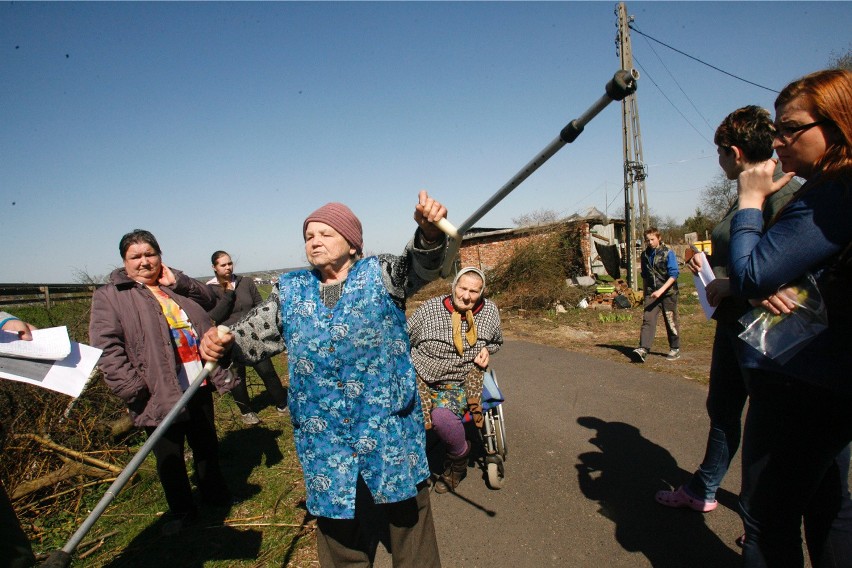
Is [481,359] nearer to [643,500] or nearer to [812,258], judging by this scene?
[643,500]

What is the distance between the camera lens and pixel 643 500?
3.21 meters

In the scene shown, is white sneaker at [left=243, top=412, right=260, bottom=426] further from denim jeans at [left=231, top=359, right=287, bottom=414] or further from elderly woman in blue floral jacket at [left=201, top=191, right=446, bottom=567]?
elderly woman in blue floral jacket at [left=201, top=191, right=446, bottom=567]

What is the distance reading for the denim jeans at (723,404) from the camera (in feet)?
8.33

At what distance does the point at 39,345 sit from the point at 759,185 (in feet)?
10.0

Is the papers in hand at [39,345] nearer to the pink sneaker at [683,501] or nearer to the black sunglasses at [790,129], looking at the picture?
the black sunglasses at [790,129]

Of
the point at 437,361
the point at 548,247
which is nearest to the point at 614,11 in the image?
the point at 548,247

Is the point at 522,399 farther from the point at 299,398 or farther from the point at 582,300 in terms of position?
the point at 582,300

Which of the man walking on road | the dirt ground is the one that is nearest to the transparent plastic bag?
the dirt ground

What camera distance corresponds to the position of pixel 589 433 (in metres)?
4.50

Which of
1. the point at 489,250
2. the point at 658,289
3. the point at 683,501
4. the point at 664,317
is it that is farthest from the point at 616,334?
the point at 489,250

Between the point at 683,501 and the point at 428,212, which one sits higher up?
the point at 428,212

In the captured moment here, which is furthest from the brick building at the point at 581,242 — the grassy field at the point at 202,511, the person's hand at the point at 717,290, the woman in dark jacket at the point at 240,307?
the person's hand at the point at 717,290

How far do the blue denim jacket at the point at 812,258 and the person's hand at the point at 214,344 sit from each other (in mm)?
2136

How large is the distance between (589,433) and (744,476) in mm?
2871
